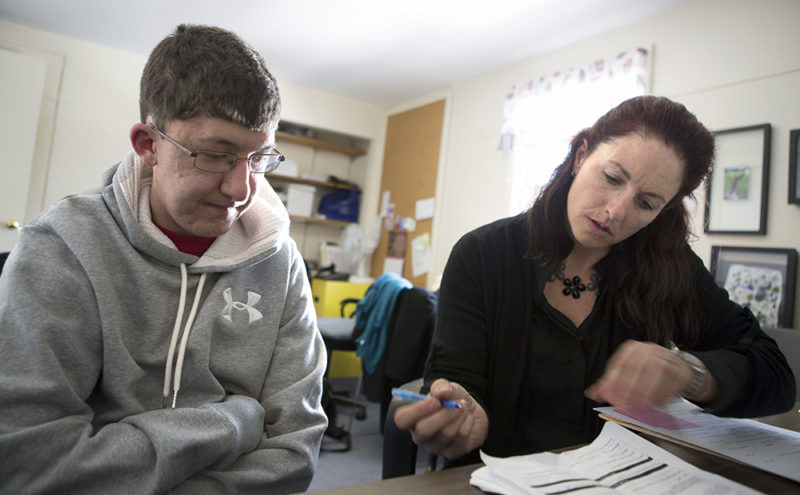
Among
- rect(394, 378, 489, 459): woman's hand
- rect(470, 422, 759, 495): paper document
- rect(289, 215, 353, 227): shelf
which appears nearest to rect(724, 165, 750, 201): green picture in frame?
rect(470, 422, 759, 495): paper document

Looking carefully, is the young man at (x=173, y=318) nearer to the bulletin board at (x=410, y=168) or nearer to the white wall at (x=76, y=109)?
the bulletin board at (x=410, y=168)

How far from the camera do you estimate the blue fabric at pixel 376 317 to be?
107 inches

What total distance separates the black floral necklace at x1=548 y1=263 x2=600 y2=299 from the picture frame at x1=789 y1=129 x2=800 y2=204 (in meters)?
1.53

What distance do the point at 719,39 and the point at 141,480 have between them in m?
2.90

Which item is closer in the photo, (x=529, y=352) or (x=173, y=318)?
(x=173, y=318)

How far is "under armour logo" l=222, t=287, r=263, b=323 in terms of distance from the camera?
0.90 m

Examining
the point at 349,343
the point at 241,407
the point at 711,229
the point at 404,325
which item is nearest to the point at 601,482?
the point at 241,407

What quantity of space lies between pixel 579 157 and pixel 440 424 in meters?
0.75

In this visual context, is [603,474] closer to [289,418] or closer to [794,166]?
[289,418]

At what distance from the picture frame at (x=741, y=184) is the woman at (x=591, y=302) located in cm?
124

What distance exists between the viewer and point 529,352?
3.47 feet

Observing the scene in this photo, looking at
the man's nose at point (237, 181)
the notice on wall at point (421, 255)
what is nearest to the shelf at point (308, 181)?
the notice on wall at point (421, 255)

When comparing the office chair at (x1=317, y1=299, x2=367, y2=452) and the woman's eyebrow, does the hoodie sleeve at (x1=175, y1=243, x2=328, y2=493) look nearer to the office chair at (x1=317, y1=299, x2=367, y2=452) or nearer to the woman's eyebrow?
the woman's eyebrow

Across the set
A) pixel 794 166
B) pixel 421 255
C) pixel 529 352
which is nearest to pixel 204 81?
pixel 529 352
